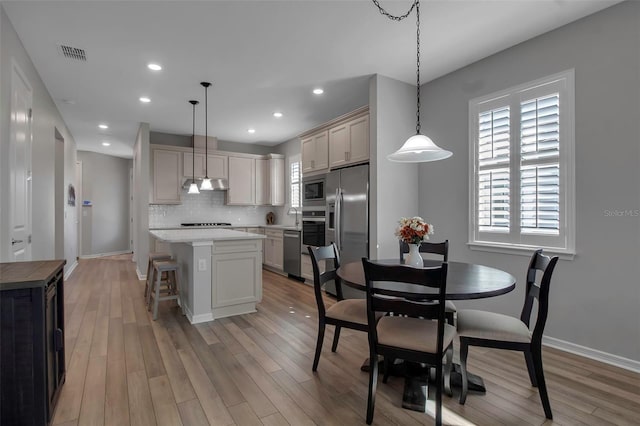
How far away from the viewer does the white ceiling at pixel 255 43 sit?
2529 mm

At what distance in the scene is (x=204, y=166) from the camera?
6512 millimetres

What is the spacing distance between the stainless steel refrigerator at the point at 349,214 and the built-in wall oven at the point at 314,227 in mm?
248

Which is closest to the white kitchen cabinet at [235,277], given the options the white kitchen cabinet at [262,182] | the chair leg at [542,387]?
the chair leg at [542,387]

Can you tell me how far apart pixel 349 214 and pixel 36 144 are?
143 inches

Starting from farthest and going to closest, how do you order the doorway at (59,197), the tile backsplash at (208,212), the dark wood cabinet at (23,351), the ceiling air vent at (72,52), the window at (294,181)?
the window at (294,181) < the tile backsplash at (208,212) < the doorway at (59,197) < the ceiling air vent at (72,52) < the dark wood cabinet at (23,351)

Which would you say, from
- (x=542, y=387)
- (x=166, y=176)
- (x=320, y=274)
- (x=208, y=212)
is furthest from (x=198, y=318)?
(x=208, y=212)

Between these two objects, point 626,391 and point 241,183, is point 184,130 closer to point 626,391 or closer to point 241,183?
point 241,183

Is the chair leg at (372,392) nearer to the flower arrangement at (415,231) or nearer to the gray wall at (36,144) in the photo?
the flower arrangement at (415,231)

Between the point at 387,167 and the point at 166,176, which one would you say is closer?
the point at 387,167

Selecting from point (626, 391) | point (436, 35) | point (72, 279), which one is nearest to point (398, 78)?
point (436, 35)

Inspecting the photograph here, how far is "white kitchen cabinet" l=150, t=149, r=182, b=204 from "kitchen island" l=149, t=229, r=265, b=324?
2559 mm

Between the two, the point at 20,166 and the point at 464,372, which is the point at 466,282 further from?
the point at 20,166

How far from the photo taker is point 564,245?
2789mm

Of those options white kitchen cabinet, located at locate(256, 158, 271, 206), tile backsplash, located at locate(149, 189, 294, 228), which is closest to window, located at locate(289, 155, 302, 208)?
tile backsplash, located at locate(149, 189, 294, 228)
